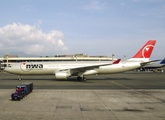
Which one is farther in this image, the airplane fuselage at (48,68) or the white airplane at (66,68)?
the airplane fuselage at (48,68)

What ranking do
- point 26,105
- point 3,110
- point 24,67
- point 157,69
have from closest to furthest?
point 3,110 < point 26,105 < point 24,67 < point 157,69

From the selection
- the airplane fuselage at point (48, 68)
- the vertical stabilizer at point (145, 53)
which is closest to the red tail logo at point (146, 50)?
the vertical stabilizer at point (145, 53)

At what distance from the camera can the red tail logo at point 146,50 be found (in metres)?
38.5

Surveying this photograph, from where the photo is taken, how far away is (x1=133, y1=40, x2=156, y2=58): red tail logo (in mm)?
38531

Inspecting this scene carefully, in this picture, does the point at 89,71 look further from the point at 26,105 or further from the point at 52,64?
the point at 26,105

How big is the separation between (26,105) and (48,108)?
5.94 ft

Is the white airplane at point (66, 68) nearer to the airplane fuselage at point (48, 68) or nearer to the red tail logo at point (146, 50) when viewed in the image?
the airplane fuselage at point (48, 68)

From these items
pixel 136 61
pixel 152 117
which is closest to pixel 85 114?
pixel 152 117

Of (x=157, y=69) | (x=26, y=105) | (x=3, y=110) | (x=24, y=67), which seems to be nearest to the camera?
(x=3, y=110)

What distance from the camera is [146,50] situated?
38.7m

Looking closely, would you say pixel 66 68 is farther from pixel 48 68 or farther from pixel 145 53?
pixel 145 53

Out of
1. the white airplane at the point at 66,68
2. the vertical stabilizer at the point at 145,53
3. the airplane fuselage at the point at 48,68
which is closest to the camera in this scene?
the white airplane at the point at 66,68

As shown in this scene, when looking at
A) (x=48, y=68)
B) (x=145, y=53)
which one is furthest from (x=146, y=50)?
(x=48, y=68)

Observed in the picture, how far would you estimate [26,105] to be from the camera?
13375mm
